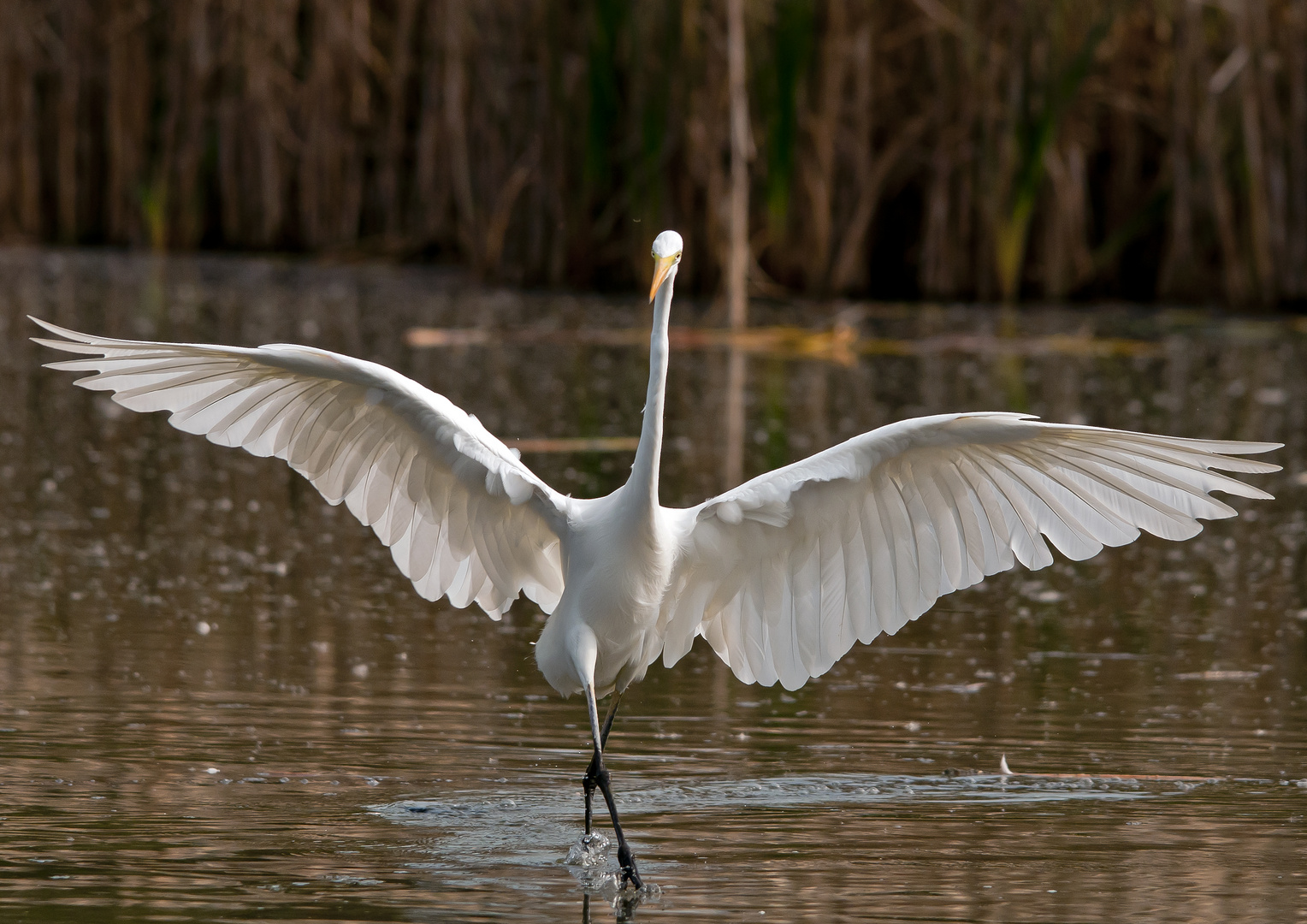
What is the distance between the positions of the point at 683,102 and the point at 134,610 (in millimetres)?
9522

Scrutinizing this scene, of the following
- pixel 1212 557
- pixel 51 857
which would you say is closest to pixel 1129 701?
pixel 1212 557

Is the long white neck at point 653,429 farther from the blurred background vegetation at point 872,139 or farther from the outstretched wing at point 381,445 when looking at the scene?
the blurred background vegetation at point 872,139

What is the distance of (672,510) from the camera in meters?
4.82

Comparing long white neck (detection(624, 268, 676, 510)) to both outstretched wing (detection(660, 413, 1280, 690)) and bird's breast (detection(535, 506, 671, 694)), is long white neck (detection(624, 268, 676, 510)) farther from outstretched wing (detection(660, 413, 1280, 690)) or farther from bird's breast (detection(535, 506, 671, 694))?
outstretched wing (detection(660, 413, 1280, 690))

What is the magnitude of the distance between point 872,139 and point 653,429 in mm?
12166

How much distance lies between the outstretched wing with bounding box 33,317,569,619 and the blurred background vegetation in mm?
9674

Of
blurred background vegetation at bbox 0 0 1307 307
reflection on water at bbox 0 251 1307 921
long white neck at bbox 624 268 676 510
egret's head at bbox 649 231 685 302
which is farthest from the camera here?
blurred background vegetation at bbox 0 0 1307 307

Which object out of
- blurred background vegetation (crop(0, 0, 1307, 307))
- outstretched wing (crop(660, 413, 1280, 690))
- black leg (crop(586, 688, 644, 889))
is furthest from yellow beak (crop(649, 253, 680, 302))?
blurred background vegetation (crop(0, 0, 1307, 307))

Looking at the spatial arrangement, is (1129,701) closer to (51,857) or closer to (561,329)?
(51,857)

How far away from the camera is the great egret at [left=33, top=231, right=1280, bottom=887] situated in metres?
4.53

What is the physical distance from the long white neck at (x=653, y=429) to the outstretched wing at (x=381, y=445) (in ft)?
0.70

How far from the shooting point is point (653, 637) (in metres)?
4.83

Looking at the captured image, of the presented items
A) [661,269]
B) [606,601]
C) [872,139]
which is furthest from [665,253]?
[872,139]

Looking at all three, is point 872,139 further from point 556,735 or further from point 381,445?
point 381,445
